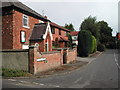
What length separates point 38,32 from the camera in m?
Result: 16.9

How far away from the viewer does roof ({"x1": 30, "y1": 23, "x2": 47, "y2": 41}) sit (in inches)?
632

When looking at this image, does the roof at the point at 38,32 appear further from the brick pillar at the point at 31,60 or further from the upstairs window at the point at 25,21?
the brick pillar at the point at 31,60

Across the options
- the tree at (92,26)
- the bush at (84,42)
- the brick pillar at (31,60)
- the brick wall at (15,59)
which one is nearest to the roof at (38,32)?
the brick wall at (15,59)

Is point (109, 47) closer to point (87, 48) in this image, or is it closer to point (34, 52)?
point (87, 48)

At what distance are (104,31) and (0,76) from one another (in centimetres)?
7186

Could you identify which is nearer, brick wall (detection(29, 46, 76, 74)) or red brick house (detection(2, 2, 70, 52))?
brick wall (detection(29, 46, 76, 74))

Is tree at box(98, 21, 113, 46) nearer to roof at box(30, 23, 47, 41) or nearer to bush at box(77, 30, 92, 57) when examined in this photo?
bush at box(77, 30, 92, 57)

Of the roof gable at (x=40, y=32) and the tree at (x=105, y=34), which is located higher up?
the tree at (x=105, y=34)

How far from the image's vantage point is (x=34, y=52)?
394 inches

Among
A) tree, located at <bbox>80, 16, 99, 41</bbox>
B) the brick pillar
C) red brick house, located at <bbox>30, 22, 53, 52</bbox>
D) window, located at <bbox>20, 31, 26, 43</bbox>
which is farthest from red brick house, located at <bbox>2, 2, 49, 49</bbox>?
tree, located at <bbox>80, 16, 99, 41</bbox>

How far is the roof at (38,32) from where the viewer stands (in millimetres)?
16053

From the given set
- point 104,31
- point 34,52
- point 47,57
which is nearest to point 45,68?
point 47,57

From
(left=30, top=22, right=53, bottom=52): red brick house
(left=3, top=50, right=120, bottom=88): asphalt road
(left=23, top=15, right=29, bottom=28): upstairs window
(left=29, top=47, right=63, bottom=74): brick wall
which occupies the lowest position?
(left=3, top=50, right=120, bottom=88): asphalt road

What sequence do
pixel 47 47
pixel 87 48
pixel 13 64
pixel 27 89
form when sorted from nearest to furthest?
1. pixel 27 89
2. pixel 13 64
3. pixel 47 47
4. pixel 87 48
